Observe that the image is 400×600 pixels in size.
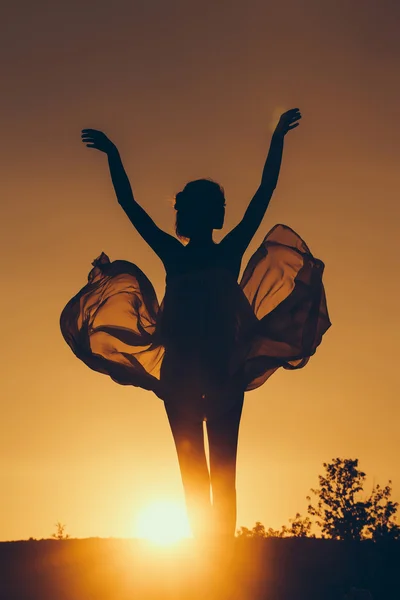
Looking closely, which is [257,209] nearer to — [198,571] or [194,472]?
[194,472]

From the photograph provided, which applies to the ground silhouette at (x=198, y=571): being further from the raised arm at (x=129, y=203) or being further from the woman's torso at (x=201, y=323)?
the raised arm at (x=129, y=203)

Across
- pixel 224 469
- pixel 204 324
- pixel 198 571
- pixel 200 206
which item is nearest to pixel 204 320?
pixel 204 324

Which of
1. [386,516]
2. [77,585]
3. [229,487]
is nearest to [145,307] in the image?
[229,487]

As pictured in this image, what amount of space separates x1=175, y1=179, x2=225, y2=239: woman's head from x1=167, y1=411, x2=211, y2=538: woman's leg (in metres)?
1.83

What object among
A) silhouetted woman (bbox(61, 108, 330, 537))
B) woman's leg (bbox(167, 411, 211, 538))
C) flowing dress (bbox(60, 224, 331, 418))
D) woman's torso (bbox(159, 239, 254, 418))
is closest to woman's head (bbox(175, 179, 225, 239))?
silhouetted woman (bbox(61, 108, 330, 537))

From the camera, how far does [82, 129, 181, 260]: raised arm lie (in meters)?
9.65

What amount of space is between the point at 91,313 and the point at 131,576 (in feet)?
8.52

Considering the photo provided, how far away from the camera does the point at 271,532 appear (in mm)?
50438

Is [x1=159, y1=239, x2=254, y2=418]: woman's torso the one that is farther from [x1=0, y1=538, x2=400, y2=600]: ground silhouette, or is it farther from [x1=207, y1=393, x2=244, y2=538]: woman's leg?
[x1=0, y1=538, x2=400, y2=600]: ground silhouette

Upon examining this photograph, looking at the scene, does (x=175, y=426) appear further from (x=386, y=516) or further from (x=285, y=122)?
(x=386, y=516)

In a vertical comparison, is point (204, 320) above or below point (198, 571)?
above

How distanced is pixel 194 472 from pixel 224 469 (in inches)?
11.1

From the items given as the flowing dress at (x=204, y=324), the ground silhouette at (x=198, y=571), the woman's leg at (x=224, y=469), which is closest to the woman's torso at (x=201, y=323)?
the flowing dress at (x=204, y=324)

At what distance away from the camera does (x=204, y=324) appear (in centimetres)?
943
